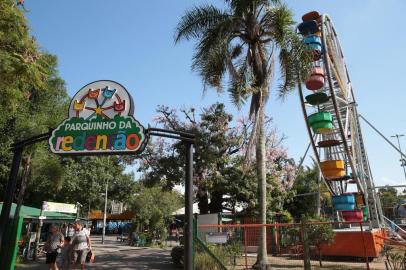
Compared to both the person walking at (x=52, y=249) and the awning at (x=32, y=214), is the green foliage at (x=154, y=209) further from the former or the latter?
the person walking at (x=52, y=249)

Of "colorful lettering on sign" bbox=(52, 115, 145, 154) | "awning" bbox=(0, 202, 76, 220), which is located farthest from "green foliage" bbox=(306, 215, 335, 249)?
"awning" bbox=(0, 202, 76, 220)

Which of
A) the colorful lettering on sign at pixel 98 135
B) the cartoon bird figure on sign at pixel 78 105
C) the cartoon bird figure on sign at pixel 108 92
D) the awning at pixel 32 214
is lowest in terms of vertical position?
the awning at pixel 32 214

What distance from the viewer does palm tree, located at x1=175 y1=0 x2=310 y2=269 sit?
12734 mm

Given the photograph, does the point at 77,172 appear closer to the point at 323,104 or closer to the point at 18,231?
the point at 323,104

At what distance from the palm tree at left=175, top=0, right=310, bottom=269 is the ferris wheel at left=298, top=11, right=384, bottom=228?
5.05 meters

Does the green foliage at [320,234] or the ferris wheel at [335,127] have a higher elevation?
the ferris wheel at [335,127]

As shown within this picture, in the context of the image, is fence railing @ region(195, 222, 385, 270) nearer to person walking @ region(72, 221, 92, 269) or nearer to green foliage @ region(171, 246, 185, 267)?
green foliage @ region(171, 246, 185, 267)

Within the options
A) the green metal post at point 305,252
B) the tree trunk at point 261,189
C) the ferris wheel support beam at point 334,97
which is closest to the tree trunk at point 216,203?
the ferris wheel support beam at point 334,97

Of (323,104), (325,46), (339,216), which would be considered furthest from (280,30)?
(339,216)

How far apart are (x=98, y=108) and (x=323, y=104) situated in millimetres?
16703

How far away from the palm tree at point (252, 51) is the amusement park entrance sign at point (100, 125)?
245 inches

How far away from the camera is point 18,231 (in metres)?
8.09

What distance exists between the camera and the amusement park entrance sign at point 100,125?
689 centimetres

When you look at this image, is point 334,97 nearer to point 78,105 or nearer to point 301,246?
point 301,246
